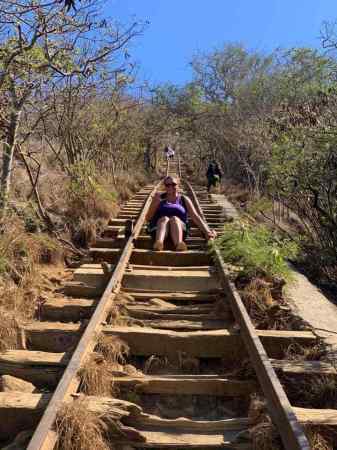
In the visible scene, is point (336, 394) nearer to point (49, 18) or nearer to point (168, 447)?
point (168, 447)

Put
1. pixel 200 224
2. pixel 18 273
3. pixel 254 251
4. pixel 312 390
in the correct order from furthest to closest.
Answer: pixel 200 224, pixel 254 251, pixel 18 273, pixel 312 390

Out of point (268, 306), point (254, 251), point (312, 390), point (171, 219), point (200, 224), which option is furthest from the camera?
point (200, 224)

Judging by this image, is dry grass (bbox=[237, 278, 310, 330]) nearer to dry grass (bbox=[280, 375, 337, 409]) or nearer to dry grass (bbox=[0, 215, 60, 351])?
dry grass (bbox=[280, 375, 337, 409])

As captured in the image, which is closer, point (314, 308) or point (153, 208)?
point (314, 308)

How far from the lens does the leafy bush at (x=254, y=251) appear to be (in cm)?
561

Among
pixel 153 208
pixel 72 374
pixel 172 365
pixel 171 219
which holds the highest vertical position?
pixel 153 208

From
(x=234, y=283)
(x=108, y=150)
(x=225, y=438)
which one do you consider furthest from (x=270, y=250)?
(x=108, y=150)

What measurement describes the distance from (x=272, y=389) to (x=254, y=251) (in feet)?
9.84

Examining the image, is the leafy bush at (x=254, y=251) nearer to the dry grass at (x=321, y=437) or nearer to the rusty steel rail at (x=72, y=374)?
the rusty steel rail at (x=72, y=374)

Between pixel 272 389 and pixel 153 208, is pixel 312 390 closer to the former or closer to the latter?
pixel 272 389

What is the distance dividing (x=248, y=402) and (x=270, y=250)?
9.04 ft

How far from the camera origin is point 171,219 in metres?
7.14

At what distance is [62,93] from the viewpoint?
31.8ft

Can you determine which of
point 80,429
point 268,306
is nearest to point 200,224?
point 268,306
